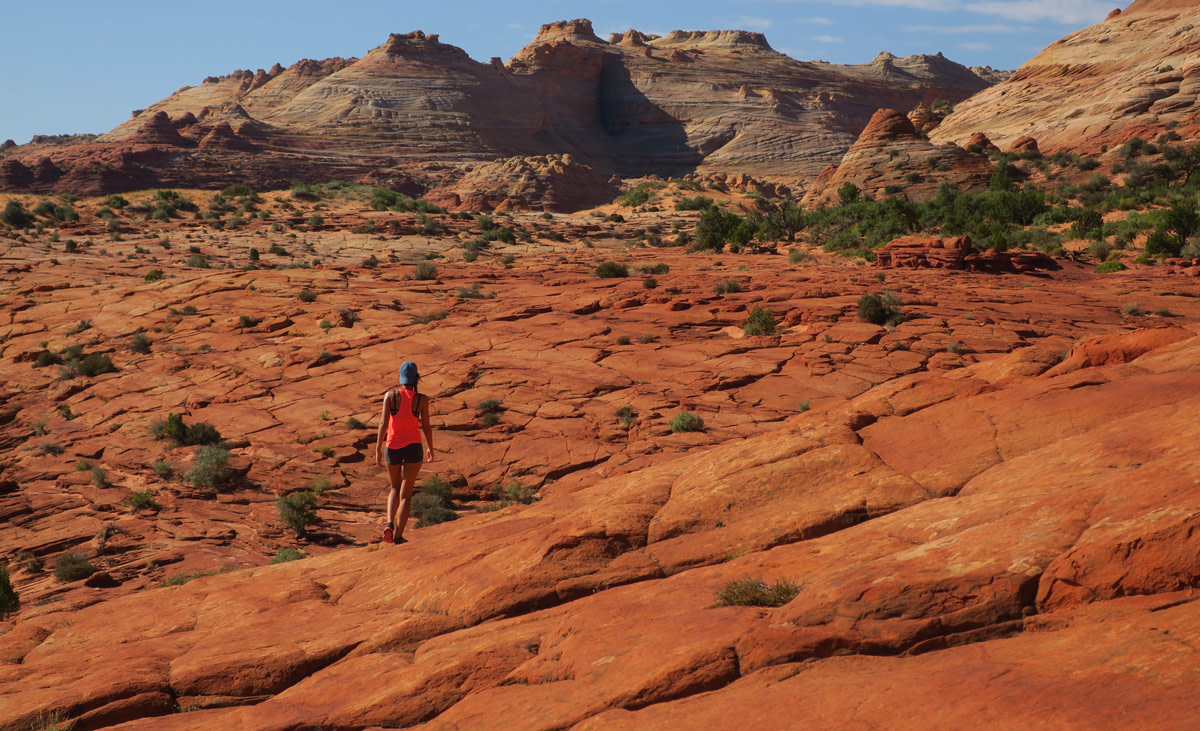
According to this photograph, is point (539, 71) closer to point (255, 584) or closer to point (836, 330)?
point (836, 330)

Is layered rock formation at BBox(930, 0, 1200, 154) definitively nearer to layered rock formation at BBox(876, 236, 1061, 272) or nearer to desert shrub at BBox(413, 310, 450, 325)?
layered rock formation at BBox(876, 236, 1061, 272)

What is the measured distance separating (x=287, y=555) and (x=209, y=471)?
3.89 m

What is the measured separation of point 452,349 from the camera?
60.4 feet

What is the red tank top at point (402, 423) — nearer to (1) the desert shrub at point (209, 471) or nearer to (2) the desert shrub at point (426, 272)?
(1) the desert shrub at point (209, 471)

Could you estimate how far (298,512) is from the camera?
1071 centimetres

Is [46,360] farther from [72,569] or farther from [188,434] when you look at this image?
[72,569]

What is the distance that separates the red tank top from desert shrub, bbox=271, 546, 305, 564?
229 centimetres

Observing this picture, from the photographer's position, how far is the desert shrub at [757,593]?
4.58 m

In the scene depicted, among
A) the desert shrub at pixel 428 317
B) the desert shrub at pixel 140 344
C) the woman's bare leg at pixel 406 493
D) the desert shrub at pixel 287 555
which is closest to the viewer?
the woman's bare leg at pixel 406 493

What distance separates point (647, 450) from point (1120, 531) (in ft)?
27.9

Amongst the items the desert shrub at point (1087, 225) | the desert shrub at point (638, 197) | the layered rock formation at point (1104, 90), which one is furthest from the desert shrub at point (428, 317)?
the layered rock formation at point (1104, 90)

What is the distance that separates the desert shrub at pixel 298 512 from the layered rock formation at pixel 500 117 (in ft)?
210

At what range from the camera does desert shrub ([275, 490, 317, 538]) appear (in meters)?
10.6

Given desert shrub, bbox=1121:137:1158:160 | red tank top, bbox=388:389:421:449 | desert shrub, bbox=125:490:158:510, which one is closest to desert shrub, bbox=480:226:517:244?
desert shrub, bbox=125:490:158:510
